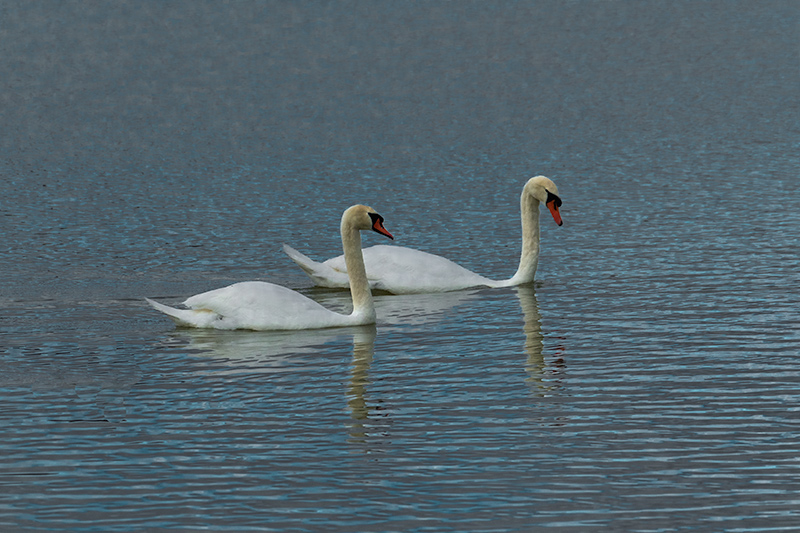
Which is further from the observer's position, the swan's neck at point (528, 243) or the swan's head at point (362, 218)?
the swan's neck at point (528, 243)

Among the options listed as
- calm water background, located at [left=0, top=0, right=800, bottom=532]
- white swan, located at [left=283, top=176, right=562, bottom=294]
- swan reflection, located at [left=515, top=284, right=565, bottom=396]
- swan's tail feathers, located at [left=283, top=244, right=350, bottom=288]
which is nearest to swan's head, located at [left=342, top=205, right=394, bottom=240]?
calm water background, located at [left=0, top=0, right=800, bottom=532]

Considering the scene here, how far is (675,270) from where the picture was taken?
21.2 m

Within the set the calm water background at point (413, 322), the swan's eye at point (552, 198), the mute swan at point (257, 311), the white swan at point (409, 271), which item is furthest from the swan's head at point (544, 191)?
the mute swan at point (257, 311)

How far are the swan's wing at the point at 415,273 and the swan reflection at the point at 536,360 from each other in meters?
1.11

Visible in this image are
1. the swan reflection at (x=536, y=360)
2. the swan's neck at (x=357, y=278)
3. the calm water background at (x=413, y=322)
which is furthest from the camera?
the swan's neck at (x=357, y=278)

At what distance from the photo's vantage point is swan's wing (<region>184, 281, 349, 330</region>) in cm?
1764

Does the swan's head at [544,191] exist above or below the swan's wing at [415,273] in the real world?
above

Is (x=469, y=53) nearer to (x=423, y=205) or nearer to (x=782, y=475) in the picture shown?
(x=423, y=205)

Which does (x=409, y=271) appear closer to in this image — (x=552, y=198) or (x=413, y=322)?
(x=413, y=322)

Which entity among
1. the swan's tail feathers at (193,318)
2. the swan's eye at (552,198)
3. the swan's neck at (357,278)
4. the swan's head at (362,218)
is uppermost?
the swan's eye at (552,198)

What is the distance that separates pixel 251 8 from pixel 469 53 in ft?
88.6

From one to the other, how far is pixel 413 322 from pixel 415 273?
7.95ft

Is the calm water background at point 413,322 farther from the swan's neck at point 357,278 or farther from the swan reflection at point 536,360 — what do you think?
the swan's neck at point 357,278

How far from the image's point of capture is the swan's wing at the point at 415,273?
68.0 feet
